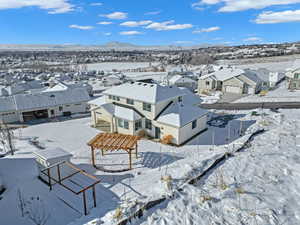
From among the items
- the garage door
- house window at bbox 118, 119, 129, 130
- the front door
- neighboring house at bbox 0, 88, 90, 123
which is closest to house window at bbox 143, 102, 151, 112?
the front door

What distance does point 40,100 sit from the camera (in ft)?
104

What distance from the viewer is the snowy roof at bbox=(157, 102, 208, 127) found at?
21.0m

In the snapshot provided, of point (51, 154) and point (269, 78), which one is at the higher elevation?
point (269, 78)

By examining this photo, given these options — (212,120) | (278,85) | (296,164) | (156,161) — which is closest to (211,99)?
(212,120)

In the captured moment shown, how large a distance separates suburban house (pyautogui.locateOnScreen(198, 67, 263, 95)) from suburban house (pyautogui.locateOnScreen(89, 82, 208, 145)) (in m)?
23.0

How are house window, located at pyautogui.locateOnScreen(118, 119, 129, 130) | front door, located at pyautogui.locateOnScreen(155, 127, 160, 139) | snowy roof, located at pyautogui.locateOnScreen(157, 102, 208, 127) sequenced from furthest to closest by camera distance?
house window, located at pyautogui.locateOnScreen(118, 119, 129, 130), front door, located at pyautogui.locateOnScreen(155, 127, 160, 139), snowy roof, located at pyautogui.locateOnScreen(157, 102, 208, 127)

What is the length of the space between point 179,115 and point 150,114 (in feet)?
10.8

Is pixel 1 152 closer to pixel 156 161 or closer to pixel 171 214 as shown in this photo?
pixel 156 161

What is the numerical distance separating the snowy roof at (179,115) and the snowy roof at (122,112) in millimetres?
2802

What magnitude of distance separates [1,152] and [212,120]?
24577 millimetres

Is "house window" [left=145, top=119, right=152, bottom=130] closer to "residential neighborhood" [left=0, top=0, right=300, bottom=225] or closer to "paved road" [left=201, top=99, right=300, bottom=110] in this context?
"residential neighborhood" [left=0, top=0, right=300, bottom=225]

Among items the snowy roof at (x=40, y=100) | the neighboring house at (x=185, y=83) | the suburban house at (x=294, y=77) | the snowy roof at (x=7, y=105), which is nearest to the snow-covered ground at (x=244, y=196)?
the snowy roof at (x=40, y=100)

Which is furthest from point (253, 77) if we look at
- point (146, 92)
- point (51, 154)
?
point (51, 154)

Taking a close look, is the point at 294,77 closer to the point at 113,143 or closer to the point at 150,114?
the point at 150,114
